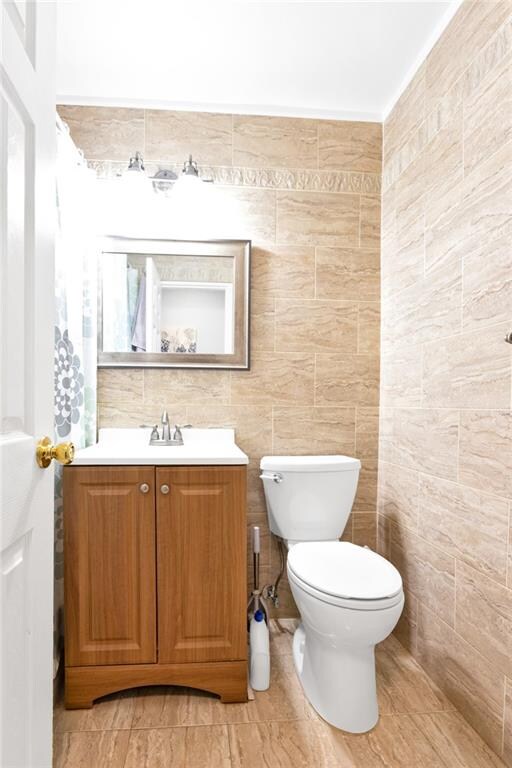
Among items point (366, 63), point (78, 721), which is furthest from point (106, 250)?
point (78, 721)

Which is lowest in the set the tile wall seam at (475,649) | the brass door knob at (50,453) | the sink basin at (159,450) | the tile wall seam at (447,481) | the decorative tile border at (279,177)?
the tile wall seam at (475,649)

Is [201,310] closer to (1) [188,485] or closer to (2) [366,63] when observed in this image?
(1) [188,485]

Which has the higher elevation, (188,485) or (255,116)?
(255,116)

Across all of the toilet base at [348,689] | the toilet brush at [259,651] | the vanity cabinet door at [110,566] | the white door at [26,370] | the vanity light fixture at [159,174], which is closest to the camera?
the white door at [26,370]

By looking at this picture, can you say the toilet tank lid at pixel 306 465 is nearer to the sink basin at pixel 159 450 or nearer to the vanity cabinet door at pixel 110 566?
the sink basin at pixel 159 450

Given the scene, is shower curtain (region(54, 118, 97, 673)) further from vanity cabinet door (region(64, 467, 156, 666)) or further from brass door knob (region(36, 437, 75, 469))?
brass door knob (region(36, 437, 75, 469))

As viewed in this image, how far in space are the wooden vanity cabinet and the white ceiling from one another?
1.58 metres

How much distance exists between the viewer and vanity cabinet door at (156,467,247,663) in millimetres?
1689

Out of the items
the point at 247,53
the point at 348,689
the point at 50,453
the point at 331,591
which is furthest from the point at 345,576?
the point at 247,53

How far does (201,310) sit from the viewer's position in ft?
7.40

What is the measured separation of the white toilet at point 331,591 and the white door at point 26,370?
0.86 metres

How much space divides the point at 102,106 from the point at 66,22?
444 millimetres

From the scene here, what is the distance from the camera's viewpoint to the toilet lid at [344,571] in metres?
1.51

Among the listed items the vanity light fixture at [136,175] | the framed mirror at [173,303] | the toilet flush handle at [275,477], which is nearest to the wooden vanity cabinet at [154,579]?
the toilet flush handle at [275,477]
